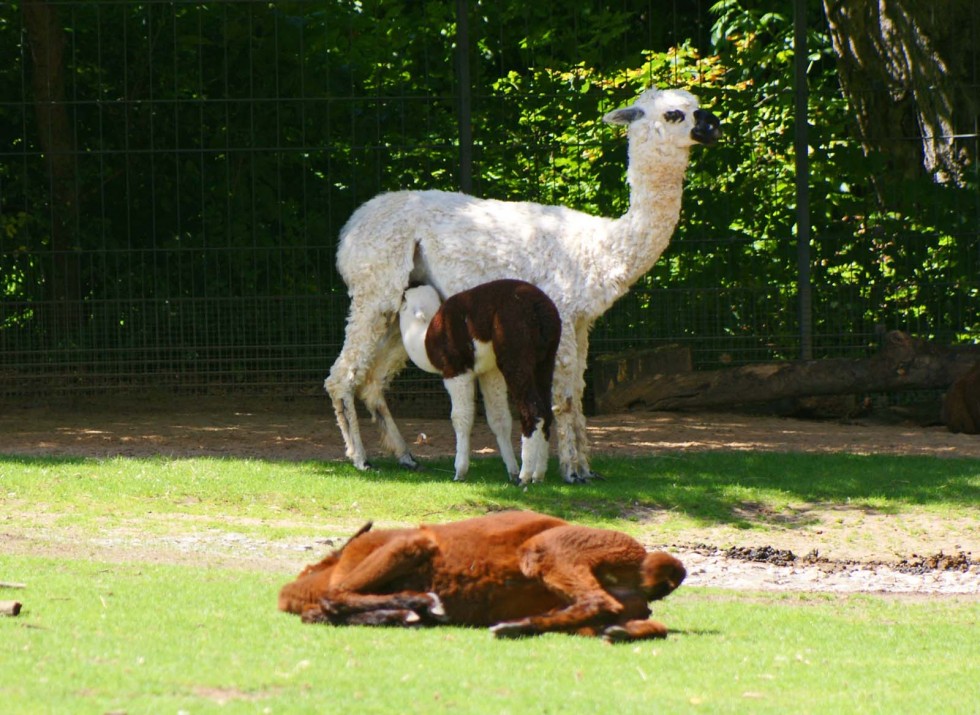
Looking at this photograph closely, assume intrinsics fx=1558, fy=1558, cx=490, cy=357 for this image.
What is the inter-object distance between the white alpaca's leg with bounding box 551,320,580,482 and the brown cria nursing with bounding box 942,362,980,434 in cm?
436

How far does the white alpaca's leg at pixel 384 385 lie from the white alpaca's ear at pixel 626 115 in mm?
2263

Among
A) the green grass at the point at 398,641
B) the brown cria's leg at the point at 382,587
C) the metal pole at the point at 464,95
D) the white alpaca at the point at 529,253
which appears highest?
the metal pole at the point at 464,95

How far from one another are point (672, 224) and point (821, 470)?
2.08m

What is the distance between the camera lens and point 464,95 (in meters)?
14.8

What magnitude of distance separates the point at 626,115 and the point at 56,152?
727 cm

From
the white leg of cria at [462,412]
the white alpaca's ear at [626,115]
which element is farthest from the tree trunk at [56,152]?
the white alpaca's ear at [626,115]

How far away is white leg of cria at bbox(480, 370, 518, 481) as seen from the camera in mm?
10695

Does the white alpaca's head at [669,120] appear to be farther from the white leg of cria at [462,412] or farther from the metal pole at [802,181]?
the metal pole at [802,181]

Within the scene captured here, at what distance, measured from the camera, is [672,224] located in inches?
430

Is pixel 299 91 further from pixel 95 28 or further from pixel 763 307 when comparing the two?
pixel 763 307

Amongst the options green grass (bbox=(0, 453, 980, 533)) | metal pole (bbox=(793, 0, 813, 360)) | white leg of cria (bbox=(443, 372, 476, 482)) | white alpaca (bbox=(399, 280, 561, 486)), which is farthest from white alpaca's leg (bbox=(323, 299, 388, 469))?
metal pole (bbox=(793, 0, 813, 360))

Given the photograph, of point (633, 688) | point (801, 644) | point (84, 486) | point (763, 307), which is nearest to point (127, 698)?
point (633, 688)

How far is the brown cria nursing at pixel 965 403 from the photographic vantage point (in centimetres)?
1339

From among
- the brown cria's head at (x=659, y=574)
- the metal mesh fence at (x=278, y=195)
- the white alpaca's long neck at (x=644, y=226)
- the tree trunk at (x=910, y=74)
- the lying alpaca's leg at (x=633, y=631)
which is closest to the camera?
the lying alpaca's leg at (x=633, y=631)
